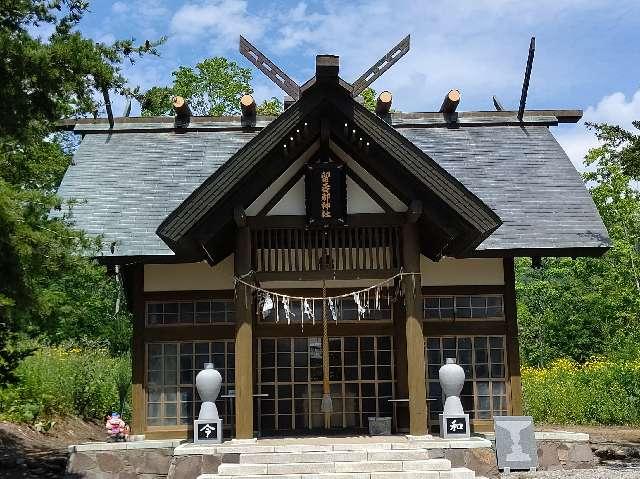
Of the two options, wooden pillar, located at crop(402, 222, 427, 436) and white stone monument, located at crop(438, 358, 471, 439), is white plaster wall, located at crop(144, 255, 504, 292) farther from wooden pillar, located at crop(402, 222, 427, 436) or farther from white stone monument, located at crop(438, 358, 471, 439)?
white stone monument, located at crop(438, 358, 471, 439)

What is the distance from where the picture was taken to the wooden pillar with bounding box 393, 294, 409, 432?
12242 millimetres

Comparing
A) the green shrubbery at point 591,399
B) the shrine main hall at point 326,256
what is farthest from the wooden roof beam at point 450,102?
the green shrubbery at point 591,399

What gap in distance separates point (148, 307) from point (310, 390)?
130 inches

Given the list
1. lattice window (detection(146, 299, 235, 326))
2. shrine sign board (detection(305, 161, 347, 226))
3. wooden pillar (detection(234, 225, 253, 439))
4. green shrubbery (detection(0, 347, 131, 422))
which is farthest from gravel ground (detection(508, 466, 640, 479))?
green shrubbery (detection(0, 347, 131, 422))

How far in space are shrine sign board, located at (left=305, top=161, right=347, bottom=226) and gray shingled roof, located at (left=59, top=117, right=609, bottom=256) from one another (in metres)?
2.84

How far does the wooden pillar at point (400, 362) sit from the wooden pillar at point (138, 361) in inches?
177

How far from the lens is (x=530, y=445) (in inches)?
428

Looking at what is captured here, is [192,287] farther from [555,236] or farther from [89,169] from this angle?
[555,236]

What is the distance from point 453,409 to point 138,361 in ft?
18.0

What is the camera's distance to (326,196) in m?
10.9

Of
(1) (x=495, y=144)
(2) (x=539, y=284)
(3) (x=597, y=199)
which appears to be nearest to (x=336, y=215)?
(1) (x=495, y=144)

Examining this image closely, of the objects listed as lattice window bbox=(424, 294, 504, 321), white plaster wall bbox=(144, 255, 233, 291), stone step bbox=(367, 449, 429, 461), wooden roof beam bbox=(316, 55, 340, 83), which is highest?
wooden roof beam bbox=(316, 55, 340, 83)

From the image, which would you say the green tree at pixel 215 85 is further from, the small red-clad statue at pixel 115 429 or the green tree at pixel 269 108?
the small red-clad statue at pixel 115 429

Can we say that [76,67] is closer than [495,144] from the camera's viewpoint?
Yes
